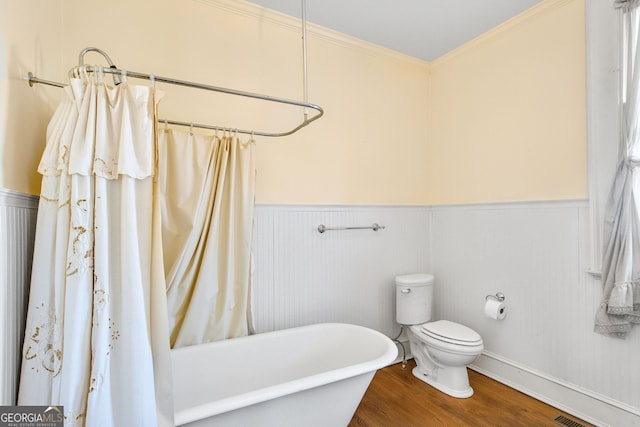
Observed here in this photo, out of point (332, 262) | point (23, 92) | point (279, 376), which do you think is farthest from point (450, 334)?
point (23, 92)

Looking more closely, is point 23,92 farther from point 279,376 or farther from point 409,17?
point 409,17

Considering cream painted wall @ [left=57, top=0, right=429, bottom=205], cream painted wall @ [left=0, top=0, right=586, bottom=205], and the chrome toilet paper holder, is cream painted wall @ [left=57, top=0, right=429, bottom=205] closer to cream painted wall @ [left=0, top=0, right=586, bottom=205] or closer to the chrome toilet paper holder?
cream painted wall @ [left=0, top=0, right=586, bottom=205]

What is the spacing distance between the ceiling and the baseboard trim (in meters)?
2.57

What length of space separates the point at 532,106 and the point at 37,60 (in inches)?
114

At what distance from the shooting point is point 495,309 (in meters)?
2.33

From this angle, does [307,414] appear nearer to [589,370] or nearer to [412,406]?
[412,406]

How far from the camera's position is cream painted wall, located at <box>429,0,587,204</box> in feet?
6.80

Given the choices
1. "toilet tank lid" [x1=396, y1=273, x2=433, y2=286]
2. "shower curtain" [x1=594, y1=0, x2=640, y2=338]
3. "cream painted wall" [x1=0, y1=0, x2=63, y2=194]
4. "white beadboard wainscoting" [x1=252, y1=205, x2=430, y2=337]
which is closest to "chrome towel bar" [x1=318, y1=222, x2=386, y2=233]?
"white beadboard wainscoting" [x1=252, y1=205, x2=430, y2=337]

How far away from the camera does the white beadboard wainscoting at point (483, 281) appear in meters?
1.98

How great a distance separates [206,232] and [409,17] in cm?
210

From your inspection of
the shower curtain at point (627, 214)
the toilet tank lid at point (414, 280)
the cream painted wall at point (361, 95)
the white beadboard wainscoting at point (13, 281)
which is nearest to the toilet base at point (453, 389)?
the toilet tank lid at point (414, 280)

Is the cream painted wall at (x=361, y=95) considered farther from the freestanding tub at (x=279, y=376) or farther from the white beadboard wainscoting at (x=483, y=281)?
the freestanding tub at (x=279, y=376)

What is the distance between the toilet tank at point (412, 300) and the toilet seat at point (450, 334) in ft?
0.30

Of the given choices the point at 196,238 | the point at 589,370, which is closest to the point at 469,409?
the point at 589,370
